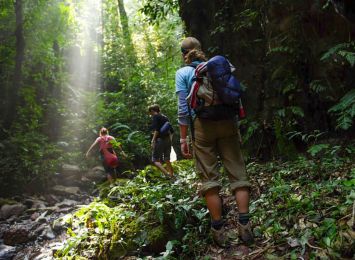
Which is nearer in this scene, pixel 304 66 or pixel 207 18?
pixel 304 66

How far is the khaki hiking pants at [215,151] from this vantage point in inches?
156

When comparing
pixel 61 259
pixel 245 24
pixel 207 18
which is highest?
pixel 207 18

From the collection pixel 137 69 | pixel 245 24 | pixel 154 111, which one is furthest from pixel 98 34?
pixel 245 24

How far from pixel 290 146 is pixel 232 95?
3089mm

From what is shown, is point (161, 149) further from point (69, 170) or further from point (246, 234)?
point (246, 234)

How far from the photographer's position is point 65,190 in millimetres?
12656

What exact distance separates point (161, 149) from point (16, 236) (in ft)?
14.1

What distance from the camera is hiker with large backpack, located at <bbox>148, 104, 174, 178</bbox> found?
9.94m

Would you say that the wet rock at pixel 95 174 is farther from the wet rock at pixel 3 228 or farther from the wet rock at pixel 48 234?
the wet rock at pixel 48 234

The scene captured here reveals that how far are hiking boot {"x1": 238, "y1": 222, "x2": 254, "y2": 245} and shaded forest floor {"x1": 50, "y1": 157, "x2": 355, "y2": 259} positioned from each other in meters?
0.08

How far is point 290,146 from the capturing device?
6.42 metres

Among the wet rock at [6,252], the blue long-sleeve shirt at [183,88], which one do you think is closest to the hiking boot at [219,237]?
the blue long-sleeve shirt at [183,88]

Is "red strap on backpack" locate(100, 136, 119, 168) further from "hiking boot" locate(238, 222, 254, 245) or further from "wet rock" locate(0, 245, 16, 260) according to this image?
"hiking boot" locate(238, 222, 254, 245)

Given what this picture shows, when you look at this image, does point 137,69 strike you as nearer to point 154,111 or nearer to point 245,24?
point 154,111
